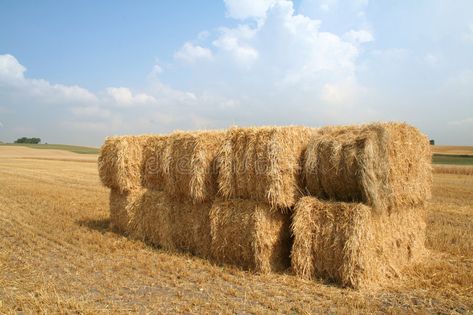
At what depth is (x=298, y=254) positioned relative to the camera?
6.47 metres

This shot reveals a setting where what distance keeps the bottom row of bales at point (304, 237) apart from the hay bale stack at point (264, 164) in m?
0.24

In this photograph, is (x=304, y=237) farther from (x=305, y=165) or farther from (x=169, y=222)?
(x=169, y=222)

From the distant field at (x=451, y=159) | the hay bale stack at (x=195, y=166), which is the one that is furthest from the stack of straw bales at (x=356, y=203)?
the distant field at (x=451, y=159)

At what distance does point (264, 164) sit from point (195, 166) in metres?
1.58

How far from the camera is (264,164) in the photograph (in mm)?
6723

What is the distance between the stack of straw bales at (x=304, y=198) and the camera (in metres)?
6.16

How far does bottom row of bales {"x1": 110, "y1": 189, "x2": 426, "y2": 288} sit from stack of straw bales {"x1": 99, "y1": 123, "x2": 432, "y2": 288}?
0.02 m

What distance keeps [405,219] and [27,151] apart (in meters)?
69.1

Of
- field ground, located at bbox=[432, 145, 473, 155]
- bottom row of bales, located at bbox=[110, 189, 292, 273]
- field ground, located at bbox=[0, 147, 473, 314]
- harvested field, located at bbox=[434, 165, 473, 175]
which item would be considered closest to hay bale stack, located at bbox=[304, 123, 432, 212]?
bottom row of bales, located at bbox=[110, 189, 292, 273]

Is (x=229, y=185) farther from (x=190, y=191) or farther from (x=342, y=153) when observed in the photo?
(x=342, y=153)

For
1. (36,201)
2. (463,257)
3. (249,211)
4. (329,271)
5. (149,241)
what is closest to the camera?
(329,271)

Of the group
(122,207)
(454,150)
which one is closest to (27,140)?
(454,150)

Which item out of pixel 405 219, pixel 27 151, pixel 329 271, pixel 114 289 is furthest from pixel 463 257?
pixel 27 151

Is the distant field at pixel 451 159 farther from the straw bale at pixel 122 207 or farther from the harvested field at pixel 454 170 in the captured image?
the straw bale at pixel 122 207
